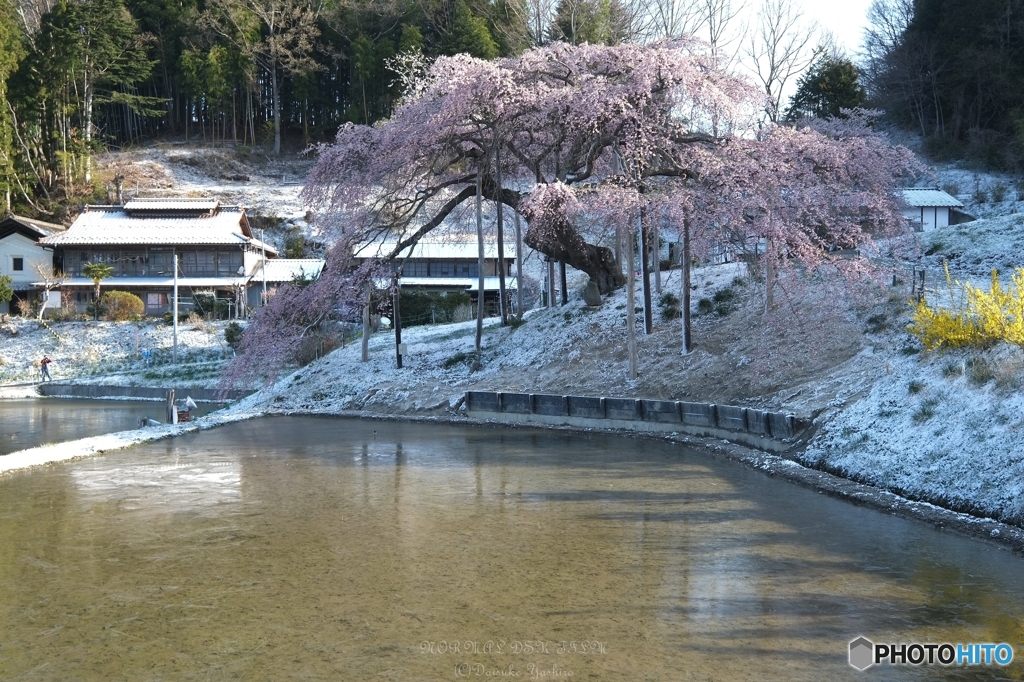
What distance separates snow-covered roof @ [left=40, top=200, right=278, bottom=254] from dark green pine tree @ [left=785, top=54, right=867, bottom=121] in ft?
109

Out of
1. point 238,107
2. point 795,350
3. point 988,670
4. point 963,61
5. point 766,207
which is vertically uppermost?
point 238,107

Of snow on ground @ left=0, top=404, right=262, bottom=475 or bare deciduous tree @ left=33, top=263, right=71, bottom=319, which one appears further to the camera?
bare deciduous tree @ left=33, top=263, right=71, bottom=319

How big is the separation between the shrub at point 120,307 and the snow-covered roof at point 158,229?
462cm

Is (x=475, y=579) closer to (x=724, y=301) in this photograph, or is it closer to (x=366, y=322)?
(x=724, y=301)

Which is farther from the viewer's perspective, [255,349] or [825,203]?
[255,349]

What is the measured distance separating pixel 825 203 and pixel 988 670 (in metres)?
15.9

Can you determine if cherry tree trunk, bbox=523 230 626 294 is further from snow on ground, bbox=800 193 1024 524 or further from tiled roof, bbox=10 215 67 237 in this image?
tiled roof, bbox=10 215 67 237

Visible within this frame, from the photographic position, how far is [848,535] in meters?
9.73

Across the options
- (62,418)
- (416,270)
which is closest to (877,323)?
(62,418)

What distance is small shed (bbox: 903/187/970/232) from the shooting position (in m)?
35.3

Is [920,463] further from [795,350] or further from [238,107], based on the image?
[238,107]

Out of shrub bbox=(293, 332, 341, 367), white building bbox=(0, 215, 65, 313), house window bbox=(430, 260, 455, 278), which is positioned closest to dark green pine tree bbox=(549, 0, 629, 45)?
house window bbox=(430, 260, 455, 278)

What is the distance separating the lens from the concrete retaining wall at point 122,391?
3459cm

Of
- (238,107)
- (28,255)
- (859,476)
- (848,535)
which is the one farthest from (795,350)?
(238,107)
